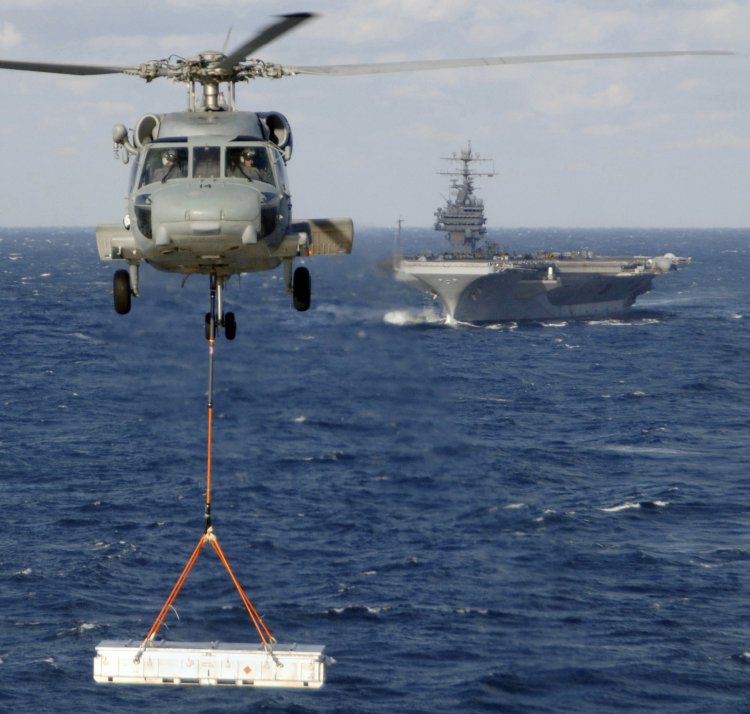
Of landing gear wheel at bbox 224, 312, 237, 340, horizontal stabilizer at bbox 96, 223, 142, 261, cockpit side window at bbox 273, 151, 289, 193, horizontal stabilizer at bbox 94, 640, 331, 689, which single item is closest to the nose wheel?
landing gear wheel at bbox 224, 312, 237, 340

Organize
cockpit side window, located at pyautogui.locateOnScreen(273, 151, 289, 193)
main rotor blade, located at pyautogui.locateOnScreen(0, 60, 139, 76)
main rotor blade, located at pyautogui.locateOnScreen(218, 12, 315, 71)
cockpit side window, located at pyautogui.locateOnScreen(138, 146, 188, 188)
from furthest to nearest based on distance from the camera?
cockpit side window, located at pyautogui.locateOnScreen(273, 151, 289, 193) < cockpit side window, located at pyautogui.locateOnScreen(138, 146, 188, 188) < main rotor blade, located at pyautogui.locateOnScreen(0, 60, 139, 76) < main rotor blade, located at pyautogui.locateOnScreen(218, 12, 315, 71)

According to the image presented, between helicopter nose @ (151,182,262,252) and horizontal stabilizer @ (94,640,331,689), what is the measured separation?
9.41 metres

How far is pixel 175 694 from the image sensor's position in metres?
55.0

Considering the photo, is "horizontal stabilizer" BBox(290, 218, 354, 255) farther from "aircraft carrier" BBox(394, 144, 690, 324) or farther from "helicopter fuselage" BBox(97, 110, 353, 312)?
"aircraft carrier" BBox(394, 144, 690, 324)

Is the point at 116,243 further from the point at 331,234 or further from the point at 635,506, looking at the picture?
the point at 635,506

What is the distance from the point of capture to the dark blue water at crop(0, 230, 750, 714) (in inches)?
2154

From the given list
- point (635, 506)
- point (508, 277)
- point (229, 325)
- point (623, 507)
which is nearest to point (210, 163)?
point (229, 325)

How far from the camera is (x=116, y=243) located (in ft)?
74.1

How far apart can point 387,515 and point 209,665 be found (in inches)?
1809

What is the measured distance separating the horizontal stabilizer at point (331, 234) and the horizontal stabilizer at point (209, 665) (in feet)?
27.2

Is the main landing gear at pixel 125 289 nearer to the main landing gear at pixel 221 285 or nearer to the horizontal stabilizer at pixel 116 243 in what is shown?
the main landing gear at pixel 221 285

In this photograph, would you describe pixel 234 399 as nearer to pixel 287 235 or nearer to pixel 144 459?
pixel 144 459

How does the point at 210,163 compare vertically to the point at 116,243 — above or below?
above

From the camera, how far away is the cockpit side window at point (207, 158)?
2166 centimetres
